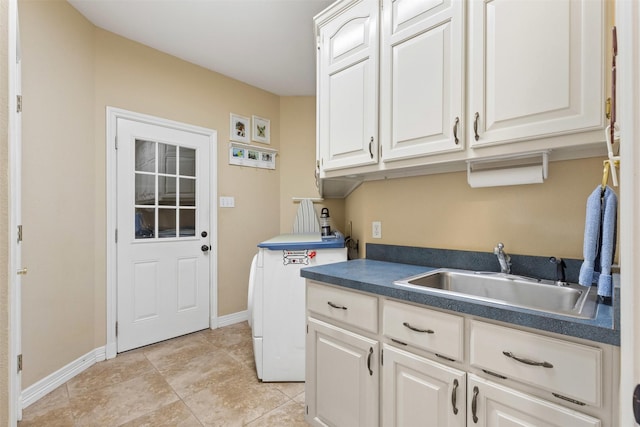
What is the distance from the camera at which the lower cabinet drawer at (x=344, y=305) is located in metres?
1.31

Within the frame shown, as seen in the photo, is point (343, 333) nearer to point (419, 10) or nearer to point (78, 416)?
point (419, 10)

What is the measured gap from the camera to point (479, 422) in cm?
101

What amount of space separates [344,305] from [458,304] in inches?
20.8

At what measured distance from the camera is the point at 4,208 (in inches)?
34.6

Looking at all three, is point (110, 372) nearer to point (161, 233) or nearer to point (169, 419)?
point (169, 419)

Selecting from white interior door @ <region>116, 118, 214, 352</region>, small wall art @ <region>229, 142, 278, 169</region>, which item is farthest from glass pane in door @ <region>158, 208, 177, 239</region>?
small wall art @ <region>229, 142, 278, 169</region>

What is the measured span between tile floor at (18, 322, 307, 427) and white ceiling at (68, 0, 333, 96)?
105 inches

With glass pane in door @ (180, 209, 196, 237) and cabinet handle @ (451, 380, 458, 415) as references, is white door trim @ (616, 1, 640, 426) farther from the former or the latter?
glass pane in door @ (180, 209, 196, 237)

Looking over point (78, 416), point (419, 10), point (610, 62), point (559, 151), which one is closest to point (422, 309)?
point (559, 151)

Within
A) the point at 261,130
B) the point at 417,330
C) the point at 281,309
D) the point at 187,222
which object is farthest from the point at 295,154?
the point at 417,330

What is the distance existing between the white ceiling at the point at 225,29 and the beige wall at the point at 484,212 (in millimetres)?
1421

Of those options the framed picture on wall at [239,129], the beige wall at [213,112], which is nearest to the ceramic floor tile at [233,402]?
the beige wall at [213,112]

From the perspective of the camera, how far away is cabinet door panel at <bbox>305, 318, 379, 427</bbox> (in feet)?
4.30

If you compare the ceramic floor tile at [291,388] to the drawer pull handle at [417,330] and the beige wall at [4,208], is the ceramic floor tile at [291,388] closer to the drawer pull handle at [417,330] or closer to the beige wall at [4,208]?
the drawer pull handle at [417,330]
